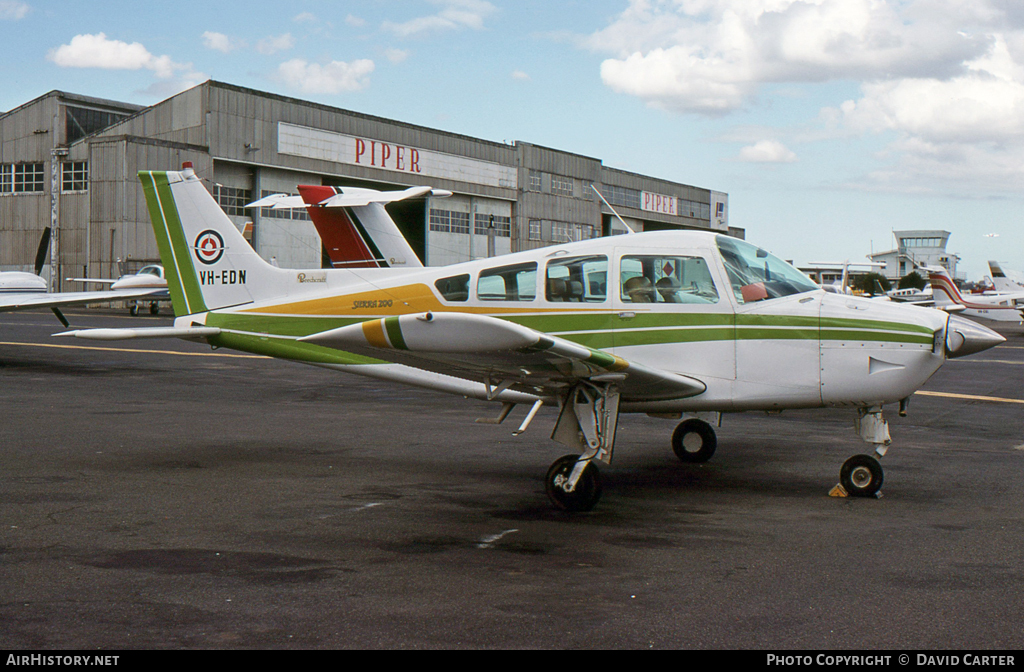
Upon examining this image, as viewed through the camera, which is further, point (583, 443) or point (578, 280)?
point (578, 280)

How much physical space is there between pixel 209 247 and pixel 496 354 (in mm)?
5118

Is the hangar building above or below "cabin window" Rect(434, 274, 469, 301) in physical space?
above

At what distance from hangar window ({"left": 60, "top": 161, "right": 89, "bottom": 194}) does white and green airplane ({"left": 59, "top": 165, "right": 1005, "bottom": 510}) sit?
43647 millimetres

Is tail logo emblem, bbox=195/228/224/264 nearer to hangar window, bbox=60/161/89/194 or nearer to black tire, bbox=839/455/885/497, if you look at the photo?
black tire, bbox=839/455/885/497

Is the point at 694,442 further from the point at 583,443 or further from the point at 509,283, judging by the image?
the point at 509,283

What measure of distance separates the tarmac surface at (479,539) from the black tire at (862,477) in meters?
0.11

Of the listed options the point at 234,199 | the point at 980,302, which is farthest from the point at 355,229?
the point at 980,302

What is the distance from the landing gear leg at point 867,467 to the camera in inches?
287

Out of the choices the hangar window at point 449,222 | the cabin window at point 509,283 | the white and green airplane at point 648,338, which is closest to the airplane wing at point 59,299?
the white and green airplane at point 648,338

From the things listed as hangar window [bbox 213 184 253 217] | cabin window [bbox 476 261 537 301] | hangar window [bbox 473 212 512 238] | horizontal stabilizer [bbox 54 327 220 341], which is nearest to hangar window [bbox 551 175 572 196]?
hangar window [bbox 473 212 512 238]

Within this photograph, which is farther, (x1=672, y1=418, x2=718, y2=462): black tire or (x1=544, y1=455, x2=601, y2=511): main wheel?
(x1=672, y1=418, x2=718, y2=462): black tire

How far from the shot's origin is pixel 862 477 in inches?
288

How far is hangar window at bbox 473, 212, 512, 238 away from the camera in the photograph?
60531 millimetres

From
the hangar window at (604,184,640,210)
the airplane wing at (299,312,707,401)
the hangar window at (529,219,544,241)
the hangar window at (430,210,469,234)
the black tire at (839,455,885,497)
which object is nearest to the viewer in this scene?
the airplane wing at (299,312,707,401)
